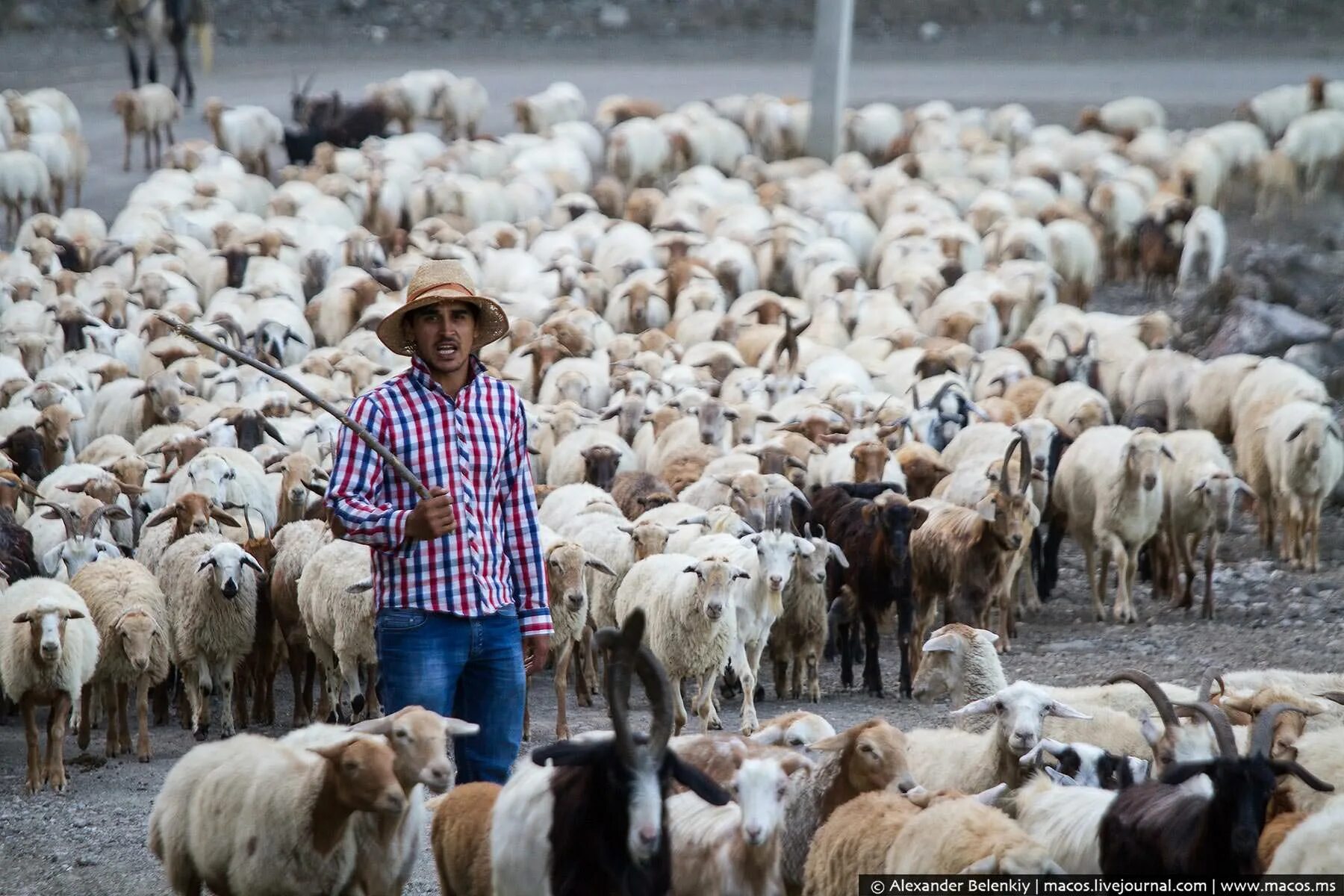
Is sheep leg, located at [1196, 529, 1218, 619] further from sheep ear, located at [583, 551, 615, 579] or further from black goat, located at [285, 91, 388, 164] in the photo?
black goat, located at [285, 91, 388, 164]

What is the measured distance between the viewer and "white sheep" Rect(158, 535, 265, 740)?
940cm

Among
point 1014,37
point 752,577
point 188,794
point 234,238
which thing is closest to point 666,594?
point 752,577

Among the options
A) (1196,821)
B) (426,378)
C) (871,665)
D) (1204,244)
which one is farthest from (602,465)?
(1204,244)

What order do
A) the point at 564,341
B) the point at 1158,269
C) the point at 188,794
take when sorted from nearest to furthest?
the point at 188,794
the point at 564,341
the point at 1158,269

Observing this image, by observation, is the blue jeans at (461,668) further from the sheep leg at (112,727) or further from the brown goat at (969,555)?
the brown goat at (969,555)

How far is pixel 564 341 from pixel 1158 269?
27.1 feet

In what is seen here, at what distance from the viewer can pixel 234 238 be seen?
19234 millimetres

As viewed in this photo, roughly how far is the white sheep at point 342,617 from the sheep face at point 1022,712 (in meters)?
3.56

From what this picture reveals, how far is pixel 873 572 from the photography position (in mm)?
10406

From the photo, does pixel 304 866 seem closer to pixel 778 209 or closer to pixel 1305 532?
pixel 1305 532

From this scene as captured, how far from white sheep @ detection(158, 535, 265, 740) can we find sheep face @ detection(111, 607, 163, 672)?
52cm

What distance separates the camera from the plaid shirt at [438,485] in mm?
5207

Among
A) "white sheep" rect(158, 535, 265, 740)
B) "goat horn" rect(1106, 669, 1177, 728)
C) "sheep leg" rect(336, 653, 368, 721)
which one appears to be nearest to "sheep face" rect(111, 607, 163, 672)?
"white sheep" rect(158, 535, 265, 740)

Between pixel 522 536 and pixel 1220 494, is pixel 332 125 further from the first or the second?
pixel 522 536
